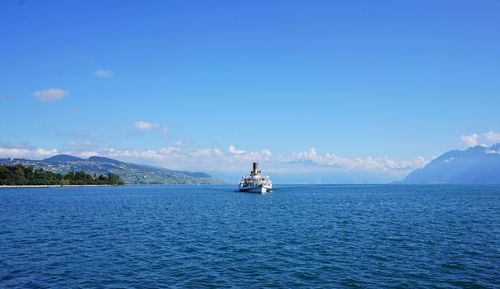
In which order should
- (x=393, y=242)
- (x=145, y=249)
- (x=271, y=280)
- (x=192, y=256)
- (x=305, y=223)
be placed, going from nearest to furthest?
(x=271, y=280) < (x=192, y=256) < (x=145, y=249) < (x=393, y=242) < (x=305, y=223)

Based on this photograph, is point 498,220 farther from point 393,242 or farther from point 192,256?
point 192,256

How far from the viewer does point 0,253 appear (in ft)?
152

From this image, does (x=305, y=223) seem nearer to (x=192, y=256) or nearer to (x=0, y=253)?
(x=192, y=256)

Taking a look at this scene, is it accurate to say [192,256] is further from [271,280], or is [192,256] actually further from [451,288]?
[451,288]

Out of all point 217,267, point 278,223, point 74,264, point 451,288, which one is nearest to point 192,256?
point 217,267

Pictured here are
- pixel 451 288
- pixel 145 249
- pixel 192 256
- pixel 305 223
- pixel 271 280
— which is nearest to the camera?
pixel 451 288

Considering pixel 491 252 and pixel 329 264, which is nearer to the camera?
pixel 329 264

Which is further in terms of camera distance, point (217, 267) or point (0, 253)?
point (0, 253)

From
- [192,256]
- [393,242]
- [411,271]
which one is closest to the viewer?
[411,271]

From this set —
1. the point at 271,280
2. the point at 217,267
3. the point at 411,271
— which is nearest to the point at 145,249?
the point at 217,267

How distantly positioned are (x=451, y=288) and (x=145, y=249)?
33.0m

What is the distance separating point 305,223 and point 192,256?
35396 millimetres

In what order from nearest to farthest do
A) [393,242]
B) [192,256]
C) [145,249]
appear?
[192,256] < [145,249] < [393,242]

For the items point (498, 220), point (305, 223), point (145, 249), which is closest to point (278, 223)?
point (305, 223)
